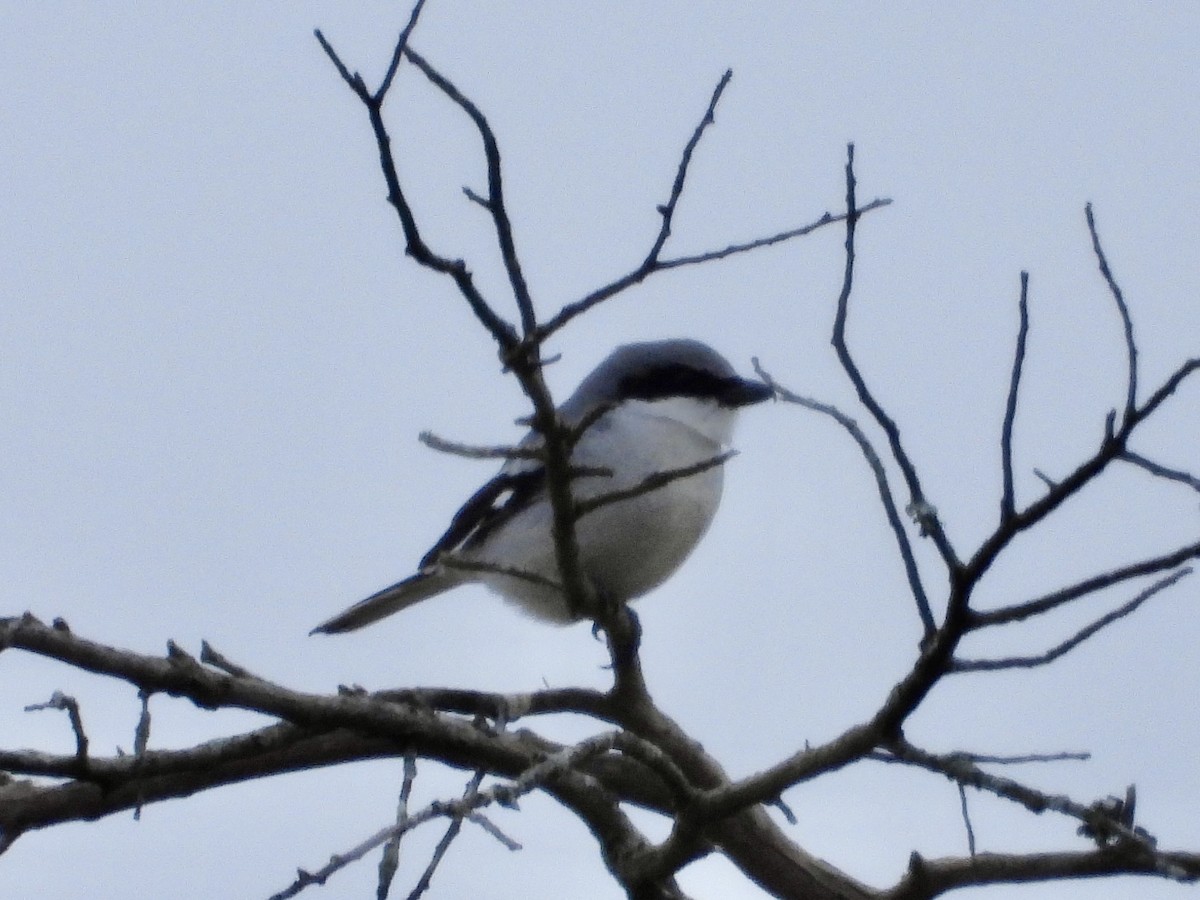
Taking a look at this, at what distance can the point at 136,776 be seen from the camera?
305cm

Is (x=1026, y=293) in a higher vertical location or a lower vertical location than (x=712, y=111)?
lower

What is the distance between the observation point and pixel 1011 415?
8.53 feet

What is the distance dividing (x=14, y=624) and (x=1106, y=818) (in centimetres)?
213

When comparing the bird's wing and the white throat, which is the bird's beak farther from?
the bird's wing

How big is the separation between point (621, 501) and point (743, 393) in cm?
140

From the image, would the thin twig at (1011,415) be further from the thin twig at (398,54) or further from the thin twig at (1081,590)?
the thin twig at (398,54)

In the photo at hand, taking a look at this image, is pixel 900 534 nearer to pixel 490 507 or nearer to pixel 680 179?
pixel 680 179

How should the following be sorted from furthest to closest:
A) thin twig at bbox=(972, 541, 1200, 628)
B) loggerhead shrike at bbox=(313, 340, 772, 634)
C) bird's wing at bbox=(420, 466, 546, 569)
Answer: bird's wing at bbox=(420, 466, 546, 569) → loggerhead shrike at bbox=(313, 340, 772, 634) → thin twig at bbox=(972, 541, 1200, 628)

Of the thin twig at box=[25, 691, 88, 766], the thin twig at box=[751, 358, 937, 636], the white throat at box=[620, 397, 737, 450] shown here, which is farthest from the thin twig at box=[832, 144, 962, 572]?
the white throat at box=[620, 397, 737, 450]

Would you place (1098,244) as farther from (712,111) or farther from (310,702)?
(310,702)

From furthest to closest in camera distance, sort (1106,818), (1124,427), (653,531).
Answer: (653,531), (1106,818), (1124,427)

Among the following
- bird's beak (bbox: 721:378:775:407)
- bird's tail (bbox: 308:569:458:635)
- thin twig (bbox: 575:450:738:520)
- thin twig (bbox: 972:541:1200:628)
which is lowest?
thin twig (bbox: 972:541:1200:628)

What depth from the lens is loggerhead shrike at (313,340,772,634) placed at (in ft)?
17.2

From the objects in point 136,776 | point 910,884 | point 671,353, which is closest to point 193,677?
point 136,776
